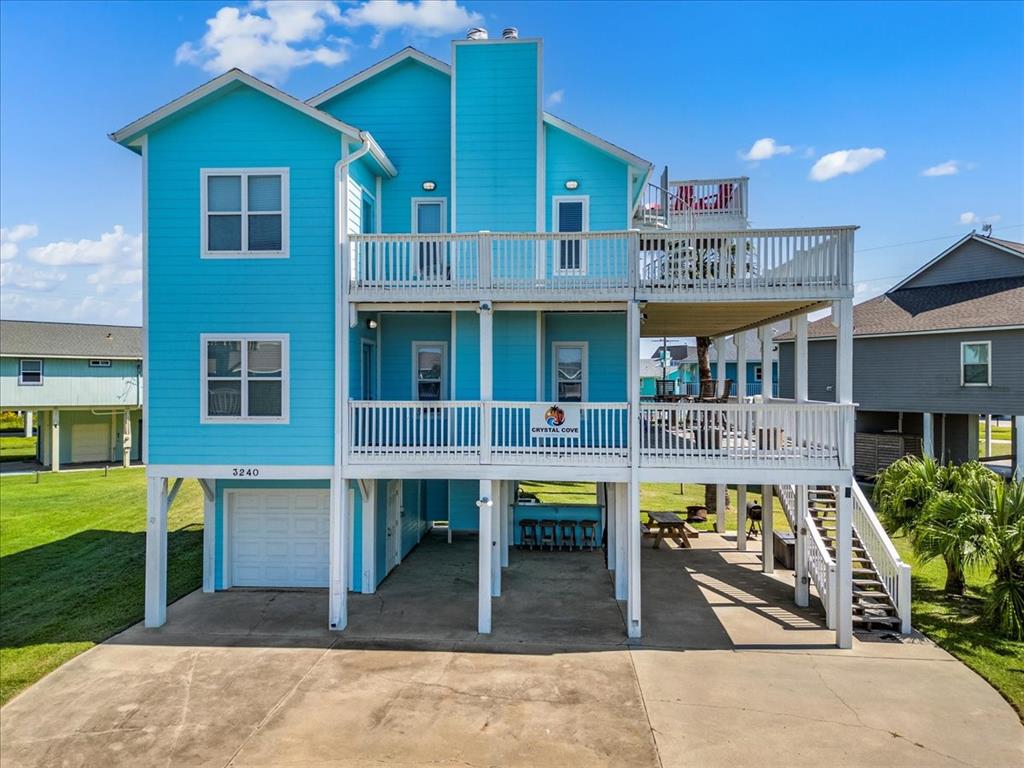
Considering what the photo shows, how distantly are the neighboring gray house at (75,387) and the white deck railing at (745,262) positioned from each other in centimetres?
2944

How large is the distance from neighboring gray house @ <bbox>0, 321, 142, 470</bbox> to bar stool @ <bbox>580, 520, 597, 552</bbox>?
25208 mm

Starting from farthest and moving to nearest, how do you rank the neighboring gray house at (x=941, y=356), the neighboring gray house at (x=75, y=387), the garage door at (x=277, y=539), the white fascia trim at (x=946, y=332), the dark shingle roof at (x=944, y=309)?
the neighboring gray house at (x=75, y=387) < the dark shingle roof at (x=944, y=309) < the neighboring gray house at (x=941, y=356) < the white fascia trim at (x=946, y=332) < the garage door at (x=277, y=539)

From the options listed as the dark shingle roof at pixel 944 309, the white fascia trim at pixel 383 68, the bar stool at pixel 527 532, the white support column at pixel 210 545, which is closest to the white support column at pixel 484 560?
the bar stool at pixel 527 532

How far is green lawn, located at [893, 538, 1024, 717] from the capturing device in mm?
7965

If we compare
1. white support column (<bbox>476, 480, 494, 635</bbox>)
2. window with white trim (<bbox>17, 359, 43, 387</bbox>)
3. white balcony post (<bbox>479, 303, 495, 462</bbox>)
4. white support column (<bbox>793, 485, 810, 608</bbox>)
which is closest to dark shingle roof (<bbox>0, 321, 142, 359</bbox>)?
window with white trim (<bbox>17, 359, 43, 387</bbox>)

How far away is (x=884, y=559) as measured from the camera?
10180mm

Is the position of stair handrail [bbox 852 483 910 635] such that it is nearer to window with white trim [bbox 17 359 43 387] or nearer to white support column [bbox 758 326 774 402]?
white support column [bbox 758 326 774 402]

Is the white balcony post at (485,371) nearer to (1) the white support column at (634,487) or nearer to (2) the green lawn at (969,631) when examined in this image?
(1) the white support column at (634,487)

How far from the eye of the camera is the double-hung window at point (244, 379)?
10.1 meters

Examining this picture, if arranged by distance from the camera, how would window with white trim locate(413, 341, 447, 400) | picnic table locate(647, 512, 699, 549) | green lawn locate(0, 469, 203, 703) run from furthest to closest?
picnic table locate(647, 512, 699, 549), window with white trim locate(413, 341, 447, 400), green lawn locate(0, 469, 203, 703)

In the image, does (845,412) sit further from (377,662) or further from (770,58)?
(770,58)

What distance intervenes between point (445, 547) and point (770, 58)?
15.0 meters

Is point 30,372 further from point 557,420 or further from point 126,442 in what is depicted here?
point 557,420

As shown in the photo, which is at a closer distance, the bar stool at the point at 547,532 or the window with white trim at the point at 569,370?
the window with white trim at the point at 569,370
